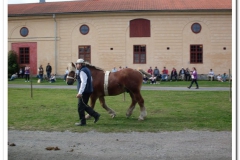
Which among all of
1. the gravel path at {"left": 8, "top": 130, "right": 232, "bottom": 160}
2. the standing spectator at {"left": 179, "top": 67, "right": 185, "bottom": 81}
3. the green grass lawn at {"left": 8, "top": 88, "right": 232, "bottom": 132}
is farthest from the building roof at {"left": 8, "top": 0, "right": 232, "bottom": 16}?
the gravel path at {"left": 8, "top": 130, "right": 232, "bottom": 160}

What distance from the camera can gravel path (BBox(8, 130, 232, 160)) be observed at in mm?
5840

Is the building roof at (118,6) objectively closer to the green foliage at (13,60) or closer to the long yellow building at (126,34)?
the long yellow building at (126,34)

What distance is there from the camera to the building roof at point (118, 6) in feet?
97.8

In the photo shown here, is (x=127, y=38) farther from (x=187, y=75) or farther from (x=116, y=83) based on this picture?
(x=116, y=83)

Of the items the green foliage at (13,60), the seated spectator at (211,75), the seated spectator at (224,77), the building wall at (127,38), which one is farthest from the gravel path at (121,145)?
the building wall at (127,38)

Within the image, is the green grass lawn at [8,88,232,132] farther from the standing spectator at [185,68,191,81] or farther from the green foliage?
the green foliage

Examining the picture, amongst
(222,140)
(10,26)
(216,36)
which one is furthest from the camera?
(10,26)

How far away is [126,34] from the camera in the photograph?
31078mm

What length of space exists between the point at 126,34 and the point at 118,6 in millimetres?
2760

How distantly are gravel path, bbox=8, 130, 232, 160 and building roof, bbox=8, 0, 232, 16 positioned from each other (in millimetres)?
23740

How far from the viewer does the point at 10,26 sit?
3200 cm
